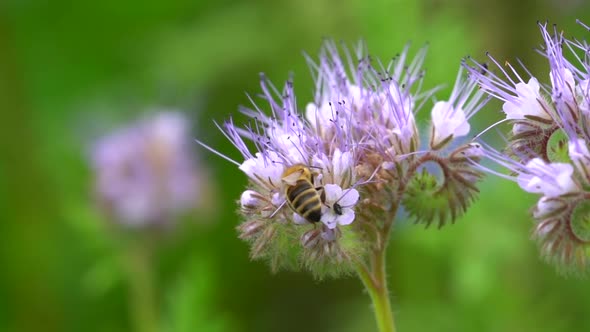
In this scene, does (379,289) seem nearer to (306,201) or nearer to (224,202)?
(306,201)

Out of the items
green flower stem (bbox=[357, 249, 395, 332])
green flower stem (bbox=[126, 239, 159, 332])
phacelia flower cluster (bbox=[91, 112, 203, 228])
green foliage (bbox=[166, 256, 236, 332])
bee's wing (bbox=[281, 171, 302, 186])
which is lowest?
green flower stem (bbox=[357, 249, 395, 332])

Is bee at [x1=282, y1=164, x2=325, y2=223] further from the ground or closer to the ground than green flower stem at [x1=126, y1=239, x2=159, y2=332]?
closer to the ground

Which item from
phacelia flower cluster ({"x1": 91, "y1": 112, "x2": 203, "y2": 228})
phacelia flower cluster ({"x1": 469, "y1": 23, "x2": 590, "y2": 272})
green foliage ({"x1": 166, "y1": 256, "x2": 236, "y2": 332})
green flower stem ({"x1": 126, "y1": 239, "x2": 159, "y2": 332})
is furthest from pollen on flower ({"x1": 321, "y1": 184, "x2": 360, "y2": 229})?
phacelia flower cluster ({"x1": 91, "y1": 112, "x2": 203, "y2": 228})

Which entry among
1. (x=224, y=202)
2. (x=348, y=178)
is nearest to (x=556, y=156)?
(x=348, y=178)

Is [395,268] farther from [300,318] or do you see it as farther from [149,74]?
[149,74]

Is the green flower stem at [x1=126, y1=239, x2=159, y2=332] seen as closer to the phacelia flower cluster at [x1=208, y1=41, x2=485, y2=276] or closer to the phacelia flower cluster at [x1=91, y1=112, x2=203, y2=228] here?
the phacelia flower cluster at [x1=91, y1=112, x2=203, y2=228]

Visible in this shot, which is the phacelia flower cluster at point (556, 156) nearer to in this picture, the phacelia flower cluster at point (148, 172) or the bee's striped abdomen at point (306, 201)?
the bee's striped abdomen at point (306, 201)

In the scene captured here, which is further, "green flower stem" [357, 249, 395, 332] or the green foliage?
the green foliage
